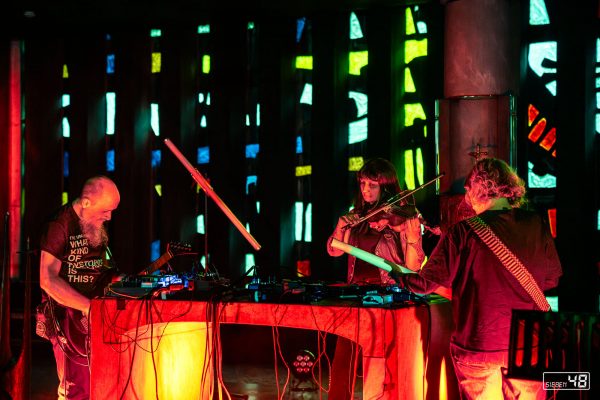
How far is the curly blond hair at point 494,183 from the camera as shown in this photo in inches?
146

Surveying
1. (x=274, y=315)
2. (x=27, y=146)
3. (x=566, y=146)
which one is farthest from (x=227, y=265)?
(x=274, y=315)

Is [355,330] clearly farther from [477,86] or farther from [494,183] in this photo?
[477,86]

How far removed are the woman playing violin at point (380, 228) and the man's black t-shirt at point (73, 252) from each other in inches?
52.7

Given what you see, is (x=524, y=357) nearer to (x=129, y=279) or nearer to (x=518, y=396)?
(x=518, y=396)

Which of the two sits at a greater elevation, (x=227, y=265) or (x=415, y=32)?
(x=415, y=32)

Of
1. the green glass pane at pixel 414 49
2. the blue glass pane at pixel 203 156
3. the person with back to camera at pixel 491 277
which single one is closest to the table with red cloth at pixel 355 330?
the person with back to camera at pixel 491 277

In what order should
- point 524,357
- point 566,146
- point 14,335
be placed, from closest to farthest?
point 524,357, point 566,146, point 14,335

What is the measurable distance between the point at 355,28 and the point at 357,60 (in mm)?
289

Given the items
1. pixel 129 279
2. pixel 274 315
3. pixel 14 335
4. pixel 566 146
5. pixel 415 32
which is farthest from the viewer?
pixel 14 335

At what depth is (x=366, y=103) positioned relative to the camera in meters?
7.30

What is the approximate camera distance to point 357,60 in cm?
730

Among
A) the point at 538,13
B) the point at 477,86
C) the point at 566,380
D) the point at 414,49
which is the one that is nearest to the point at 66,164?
the point at 414,49

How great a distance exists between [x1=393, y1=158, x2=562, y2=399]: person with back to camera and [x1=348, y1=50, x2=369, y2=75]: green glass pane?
146 inches

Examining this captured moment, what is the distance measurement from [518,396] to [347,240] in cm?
155
